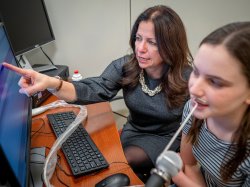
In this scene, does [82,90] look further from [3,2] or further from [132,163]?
[3,2]

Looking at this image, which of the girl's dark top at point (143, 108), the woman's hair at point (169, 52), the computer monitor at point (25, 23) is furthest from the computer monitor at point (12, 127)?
the woman's hair at point (169, 52)

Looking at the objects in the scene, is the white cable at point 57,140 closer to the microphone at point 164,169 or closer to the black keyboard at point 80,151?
the black keyboard at point 80,151

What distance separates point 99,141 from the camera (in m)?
1.05

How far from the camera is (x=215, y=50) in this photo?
2.14 feet

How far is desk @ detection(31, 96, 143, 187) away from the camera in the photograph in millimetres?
865

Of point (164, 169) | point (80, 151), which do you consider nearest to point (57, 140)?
point (80, 151)

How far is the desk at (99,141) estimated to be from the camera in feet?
2.84

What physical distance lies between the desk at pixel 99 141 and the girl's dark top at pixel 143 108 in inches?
3.2

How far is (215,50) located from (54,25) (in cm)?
138

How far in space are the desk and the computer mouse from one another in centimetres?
4

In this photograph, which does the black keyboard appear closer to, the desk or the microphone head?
the desk

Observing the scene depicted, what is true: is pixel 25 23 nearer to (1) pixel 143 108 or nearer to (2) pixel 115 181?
(1) pixel 143 108

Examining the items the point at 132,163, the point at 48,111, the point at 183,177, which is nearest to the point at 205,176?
the point at 183,177

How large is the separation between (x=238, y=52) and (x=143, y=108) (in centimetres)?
71
